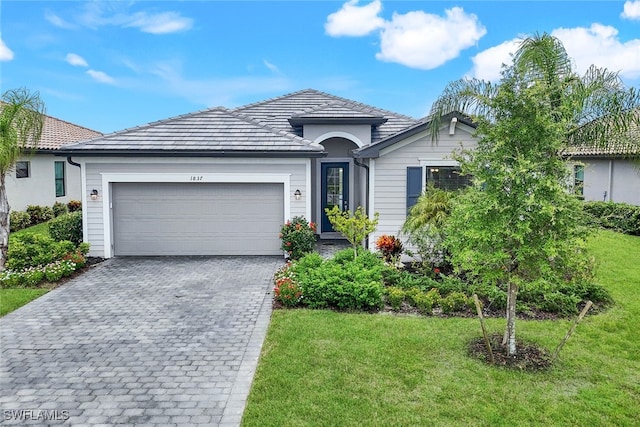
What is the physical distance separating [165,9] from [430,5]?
9226mm

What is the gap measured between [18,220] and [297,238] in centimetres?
1223

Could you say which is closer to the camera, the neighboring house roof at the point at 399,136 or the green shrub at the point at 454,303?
the green shrub at the point at 454,303

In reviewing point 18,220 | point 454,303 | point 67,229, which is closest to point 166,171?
point 67,229

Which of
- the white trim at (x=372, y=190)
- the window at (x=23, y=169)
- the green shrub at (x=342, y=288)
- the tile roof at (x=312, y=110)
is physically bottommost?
the green shrub at (x=342, y=288)

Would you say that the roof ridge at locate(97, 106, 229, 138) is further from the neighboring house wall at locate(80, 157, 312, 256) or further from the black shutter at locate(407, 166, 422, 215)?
the black shutter at locate(407, 166, 422, 215)

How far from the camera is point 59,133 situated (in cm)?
2233

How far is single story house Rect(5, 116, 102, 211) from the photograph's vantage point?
17672 mm

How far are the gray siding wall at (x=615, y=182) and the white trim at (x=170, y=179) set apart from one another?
42.0ft

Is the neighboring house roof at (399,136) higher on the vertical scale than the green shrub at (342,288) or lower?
higher

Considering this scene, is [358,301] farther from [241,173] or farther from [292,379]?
[241,173]

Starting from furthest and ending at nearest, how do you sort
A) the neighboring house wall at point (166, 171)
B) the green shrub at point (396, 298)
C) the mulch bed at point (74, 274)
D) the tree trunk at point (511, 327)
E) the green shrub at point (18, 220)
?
1. the green shrub at point (18, 220)
2. the neighboring house wall at point (166, 171)
3. the mulch bed at point (74, 274)
4. the green shrub at point (396, 298)
5. the tree trunk at point (511, 327)

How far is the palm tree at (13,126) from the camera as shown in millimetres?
9883

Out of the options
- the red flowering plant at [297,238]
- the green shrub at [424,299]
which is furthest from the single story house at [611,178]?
the green shrub at [424,299]

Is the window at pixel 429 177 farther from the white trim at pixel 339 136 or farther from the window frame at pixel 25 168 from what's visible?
the window frame at pixel 25 168
